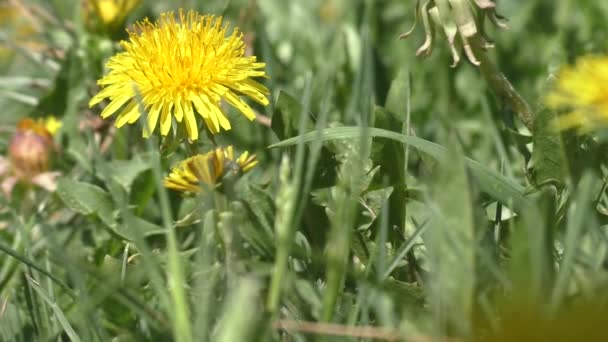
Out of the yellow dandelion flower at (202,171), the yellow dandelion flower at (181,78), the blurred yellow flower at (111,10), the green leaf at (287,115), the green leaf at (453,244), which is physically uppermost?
the blurred yellow flower at (111,10)

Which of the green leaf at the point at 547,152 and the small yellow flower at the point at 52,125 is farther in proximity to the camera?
the small yellow flower at the point at 52,125

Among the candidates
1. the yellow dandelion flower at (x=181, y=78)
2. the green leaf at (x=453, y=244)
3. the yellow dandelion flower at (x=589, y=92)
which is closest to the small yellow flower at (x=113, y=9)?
the yellow dandelion flower at (x=181, y=78)

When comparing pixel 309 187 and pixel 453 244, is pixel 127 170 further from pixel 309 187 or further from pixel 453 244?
pixel 453 244

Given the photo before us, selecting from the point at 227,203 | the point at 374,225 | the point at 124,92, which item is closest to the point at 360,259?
the point at 374,225

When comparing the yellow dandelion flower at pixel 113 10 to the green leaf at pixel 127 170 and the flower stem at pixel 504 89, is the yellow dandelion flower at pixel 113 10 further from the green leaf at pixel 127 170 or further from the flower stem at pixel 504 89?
the flower stem at pixel 504 89

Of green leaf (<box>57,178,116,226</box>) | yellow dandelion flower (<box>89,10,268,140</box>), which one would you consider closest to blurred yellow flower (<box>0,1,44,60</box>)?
green leaf (<box>57,178,116,226</box>)

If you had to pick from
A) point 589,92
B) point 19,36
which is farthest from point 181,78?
point 19,36
